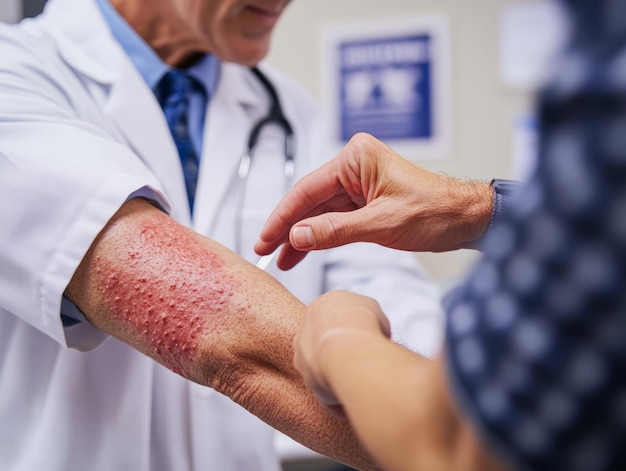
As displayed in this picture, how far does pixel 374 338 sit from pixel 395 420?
0.07m

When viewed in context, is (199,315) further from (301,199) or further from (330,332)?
(330,332)

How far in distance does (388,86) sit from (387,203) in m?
1.49

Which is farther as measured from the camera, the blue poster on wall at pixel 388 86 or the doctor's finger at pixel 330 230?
the blue poster on wall at pixel 388 86

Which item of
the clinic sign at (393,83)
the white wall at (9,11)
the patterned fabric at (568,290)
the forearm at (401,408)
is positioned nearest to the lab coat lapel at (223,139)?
the white wall at (9,11)

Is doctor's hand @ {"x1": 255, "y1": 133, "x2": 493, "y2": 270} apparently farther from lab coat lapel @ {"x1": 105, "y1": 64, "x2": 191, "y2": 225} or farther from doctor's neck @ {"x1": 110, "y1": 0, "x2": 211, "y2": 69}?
doctor's neck @ {"x1": 110, "y1": 0, "x2": 211, "y2": 69}

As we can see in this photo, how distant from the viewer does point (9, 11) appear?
4.78 ft

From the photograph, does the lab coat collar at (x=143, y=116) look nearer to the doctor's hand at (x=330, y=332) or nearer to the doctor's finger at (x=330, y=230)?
the doctor's finger at (x=330, y=230)

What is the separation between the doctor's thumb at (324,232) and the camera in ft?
2.19

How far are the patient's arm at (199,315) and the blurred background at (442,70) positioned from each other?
141 centimetres

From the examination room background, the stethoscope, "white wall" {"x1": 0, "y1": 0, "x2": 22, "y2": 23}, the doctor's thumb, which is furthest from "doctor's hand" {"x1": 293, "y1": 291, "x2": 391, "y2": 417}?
the examination room background

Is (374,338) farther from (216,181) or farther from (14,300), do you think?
(216,181)

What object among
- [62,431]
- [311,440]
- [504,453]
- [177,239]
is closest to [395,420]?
[504,453]

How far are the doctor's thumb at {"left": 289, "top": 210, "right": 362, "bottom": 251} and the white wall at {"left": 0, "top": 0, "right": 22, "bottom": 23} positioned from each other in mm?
1163

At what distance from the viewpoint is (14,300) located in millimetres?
718
